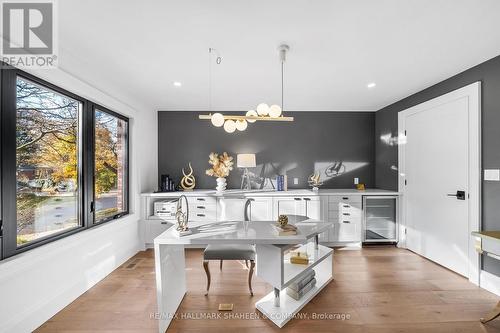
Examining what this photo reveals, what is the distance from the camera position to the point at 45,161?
2045 mm

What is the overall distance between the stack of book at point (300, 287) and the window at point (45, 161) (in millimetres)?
2419

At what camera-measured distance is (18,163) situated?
1776 mm

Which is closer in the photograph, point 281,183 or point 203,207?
point 203,207

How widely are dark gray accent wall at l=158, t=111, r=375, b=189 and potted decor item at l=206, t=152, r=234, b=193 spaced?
0.24 m

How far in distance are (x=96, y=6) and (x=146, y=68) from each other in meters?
0.94

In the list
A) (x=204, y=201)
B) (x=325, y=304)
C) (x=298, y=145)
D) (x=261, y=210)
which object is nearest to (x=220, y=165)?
(x=204, y=201)

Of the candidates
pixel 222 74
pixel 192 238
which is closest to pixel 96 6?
pixel 222 74

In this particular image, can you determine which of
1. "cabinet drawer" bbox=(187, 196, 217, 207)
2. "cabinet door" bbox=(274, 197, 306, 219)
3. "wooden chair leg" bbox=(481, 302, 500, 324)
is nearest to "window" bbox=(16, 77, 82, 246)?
"cabinet drawer" bbox=(187, 196, 217, 207)

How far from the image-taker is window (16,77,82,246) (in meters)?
1.82

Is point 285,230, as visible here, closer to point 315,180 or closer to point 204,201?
point 204,201

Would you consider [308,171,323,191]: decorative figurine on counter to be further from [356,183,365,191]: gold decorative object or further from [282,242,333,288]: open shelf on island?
[282,242,333,288]: open shelf on island

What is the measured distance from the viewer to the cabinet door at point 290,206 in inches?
139

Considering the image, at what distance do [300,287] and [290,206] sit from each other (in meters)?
1.55

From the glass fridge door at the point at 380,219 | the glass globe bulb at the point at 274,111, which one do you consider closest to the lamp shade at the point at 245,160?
the glass globe bulb at the point at 274,111
